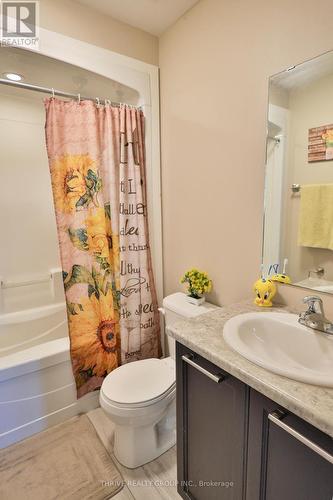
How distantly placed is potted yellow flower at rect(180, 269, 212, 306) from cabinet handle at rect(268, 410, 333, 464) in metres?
0.94

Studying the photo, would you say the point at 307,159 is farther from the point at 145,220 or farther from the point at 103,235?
the point at 103,235

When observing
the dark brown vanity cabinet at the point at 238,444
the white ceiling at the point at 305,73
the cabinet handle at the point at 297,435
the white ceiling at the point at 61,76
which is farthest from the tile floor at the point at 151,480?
the white ceiling at the point at 61,76

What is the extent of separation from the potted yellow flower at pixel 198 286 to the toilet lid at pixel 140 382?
1.39 feet

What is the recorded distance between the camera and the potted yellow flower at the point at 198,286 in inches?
65.7

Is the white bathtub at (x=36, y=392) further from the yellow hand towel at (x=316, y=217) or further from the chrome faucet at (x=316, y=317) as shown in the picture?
the yellow hand towel at (x=316, y=217)

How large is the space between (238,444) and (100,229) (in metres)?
1.40

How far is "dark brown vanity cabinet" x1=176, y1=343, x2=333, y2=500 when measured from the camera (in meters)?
0.69

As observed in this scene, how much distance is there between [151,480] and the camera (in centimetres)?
139

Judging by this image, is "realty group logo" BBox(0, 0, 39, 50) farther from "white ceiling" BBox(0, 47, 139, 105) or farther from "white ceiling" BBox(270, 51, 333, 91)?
"white ceiling" BBox(270, 51, 333, 91)

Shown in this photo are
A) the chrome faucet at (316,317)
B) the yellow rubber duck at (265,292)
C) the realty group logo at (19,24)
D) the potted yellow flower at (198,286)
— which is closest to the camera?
the chrome faucet at (316,317)

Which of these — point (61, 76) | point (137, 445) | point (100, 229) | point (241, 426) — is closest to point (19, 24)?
point (61, 76)

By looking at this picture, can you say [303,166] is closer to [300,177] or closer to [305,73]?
[300,177]

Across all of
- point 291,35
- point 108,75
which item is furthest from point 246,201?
point 108,75

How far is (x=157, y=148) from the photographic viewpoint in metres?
2.00
